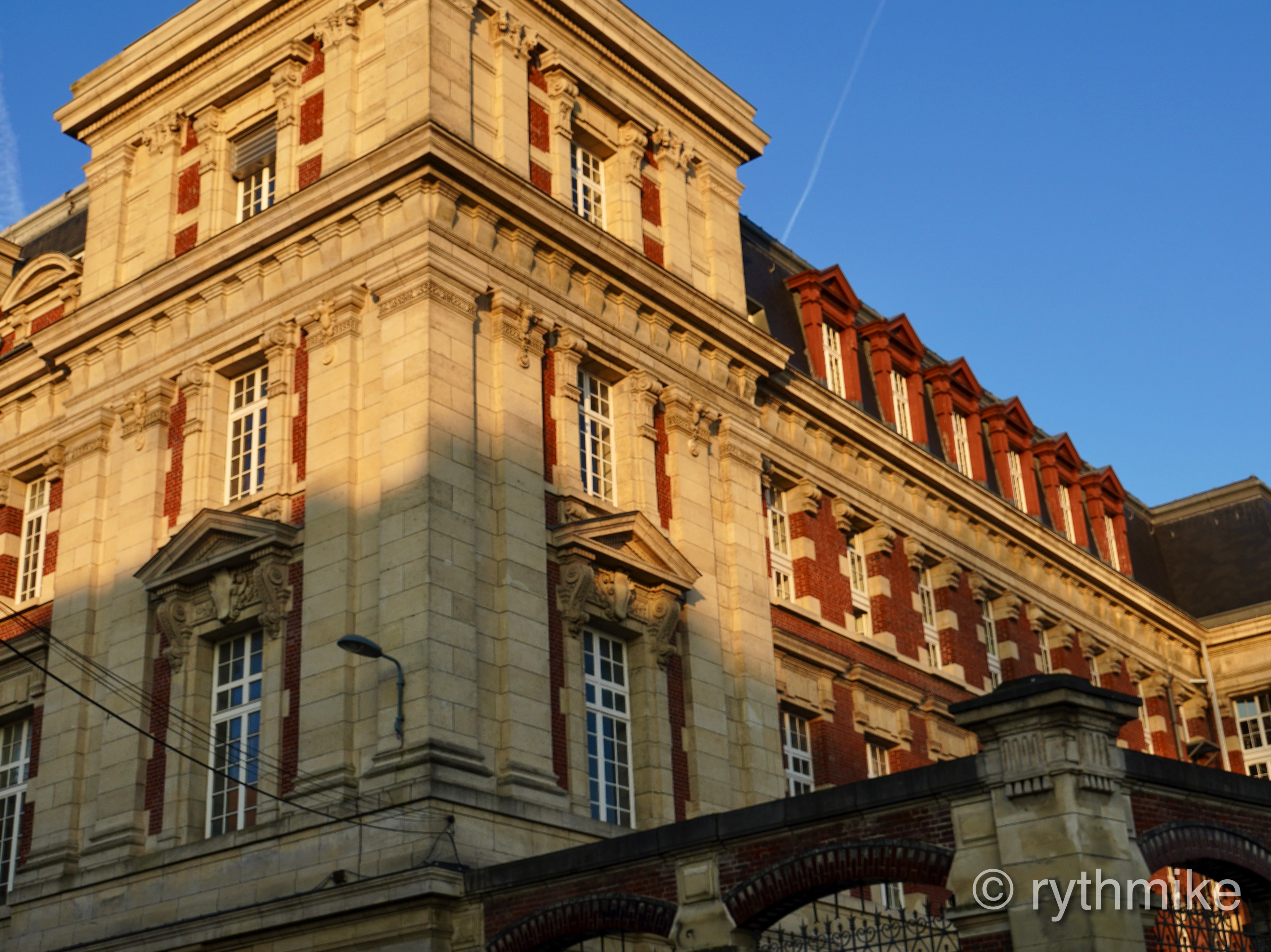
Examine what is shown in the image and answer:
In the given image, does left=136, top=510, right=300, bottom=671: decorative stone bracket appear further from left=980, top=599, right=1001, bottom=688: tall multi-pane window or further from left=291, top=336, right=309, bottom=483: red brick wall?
left=980, top=599, right=1001, bottom=688: tall multi-pane window

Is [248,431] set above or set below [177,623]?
above

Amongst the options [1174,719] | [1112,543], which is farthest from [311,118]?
[1174,719]

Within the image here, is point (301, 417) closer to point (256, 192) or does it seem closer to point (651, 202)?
point (256, 192)

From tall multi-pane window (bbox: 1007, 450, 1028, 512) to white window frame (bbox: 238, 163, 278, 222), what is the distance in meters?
20.9

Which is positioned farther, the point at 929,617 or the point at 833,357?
the point at 833,357

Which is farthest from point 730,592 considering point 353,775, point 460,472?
point 353,775

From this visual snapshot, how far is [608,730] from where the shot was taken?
2398cm

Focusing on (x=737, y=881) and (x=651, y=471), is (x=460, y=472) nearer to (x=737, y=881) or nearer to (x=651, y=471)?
(x=651, y=471)

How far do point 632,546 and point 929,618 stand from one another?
38.5 feet

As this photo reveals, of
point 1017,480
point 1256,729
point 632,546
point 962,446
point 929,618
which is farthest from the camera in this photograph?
point 1256,729

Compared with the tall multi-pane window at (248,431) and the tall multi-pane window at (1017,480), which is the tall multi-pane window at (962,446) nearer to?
the tall multi-pane window at (1017,480)

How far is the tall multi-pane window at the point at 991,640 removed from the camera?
3591 centimetres

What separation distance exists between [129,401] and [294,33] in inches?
268

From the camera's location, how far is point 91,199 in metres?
29.6
